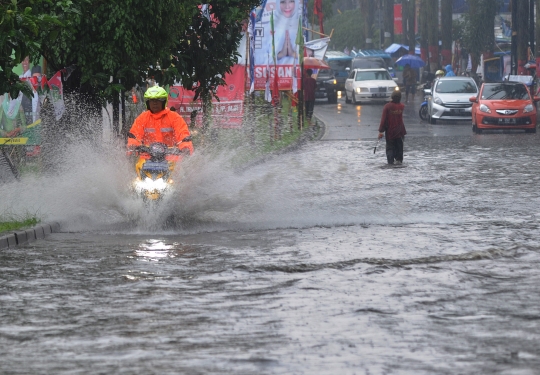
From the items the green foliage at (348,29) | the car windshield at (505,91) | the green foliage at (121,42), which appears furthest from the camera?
the green foliage at (348,29)

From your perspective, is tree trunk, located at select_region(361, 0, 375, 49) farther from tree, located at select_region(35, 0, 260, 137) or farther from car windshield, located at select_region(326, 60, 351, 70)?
tree, located at select_region(35, 0, 260, 137)

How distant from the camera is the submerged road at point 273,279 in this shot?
6922mm

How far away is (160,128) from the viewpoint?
46.8 ft

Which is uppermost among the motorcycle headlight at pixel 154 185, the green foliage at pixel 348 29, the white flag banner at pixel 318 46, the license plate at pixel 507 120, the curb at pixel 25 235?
the green foliage at pixel 348 29

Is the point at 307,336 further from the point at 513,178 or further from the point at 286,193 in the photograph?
the point at 513,178

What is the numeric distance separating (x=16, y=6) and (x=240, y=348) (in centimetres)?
591

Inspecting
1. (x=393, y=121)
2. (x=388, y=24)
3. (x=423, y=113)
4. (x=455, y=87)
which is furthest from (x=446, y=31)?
(x=393, y=121)

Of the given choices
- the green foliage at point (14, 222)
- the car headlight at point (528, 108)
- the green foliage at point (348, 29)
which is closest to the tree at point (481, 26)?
the car headlight at point (528, 108)

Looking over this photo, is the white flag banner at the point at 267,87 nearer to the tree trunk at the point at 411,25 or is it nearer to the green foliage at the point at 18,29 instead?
the green foliage at the point at 18,29

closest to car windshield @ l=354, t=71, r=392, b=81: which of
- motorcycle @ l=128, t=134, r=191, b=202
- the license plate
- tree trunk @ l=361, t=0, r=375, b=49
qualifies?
the license plate

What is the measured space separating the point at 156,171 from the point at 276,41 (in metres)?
19.4

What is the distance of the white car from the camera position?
2149 inches

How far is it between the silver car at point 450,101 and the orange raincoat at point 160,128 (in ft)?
87.8

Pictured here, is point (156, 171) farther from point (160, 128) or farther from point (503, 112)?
point (503, 112)
